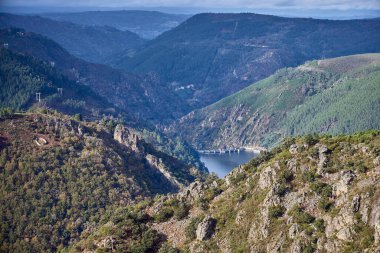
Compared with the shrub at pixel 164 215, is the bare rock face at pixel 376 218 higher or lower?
higher

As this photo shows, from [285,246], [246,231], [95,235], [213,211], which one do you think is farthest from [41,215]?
[285,246]

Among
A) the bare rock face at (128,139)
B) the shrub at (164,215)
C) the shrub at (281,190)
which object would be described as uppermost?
the shrub at (281,190)

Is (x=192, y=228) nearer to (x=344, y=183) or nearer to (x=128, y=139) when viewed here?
(x=344, y=183)

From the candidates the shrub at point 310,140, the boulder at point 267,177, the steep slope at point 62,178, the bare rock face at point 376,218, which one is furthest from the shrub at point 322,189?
the steep slope at point 62,178

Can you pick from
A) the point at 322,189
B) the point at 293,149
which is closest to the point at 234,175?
the point at 293,149

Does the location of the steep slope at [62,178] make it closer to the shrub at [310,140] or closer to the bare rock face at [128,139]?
the bare rock face at [128,139]

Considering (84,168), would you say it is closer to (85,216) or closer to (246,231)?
(85,216)
